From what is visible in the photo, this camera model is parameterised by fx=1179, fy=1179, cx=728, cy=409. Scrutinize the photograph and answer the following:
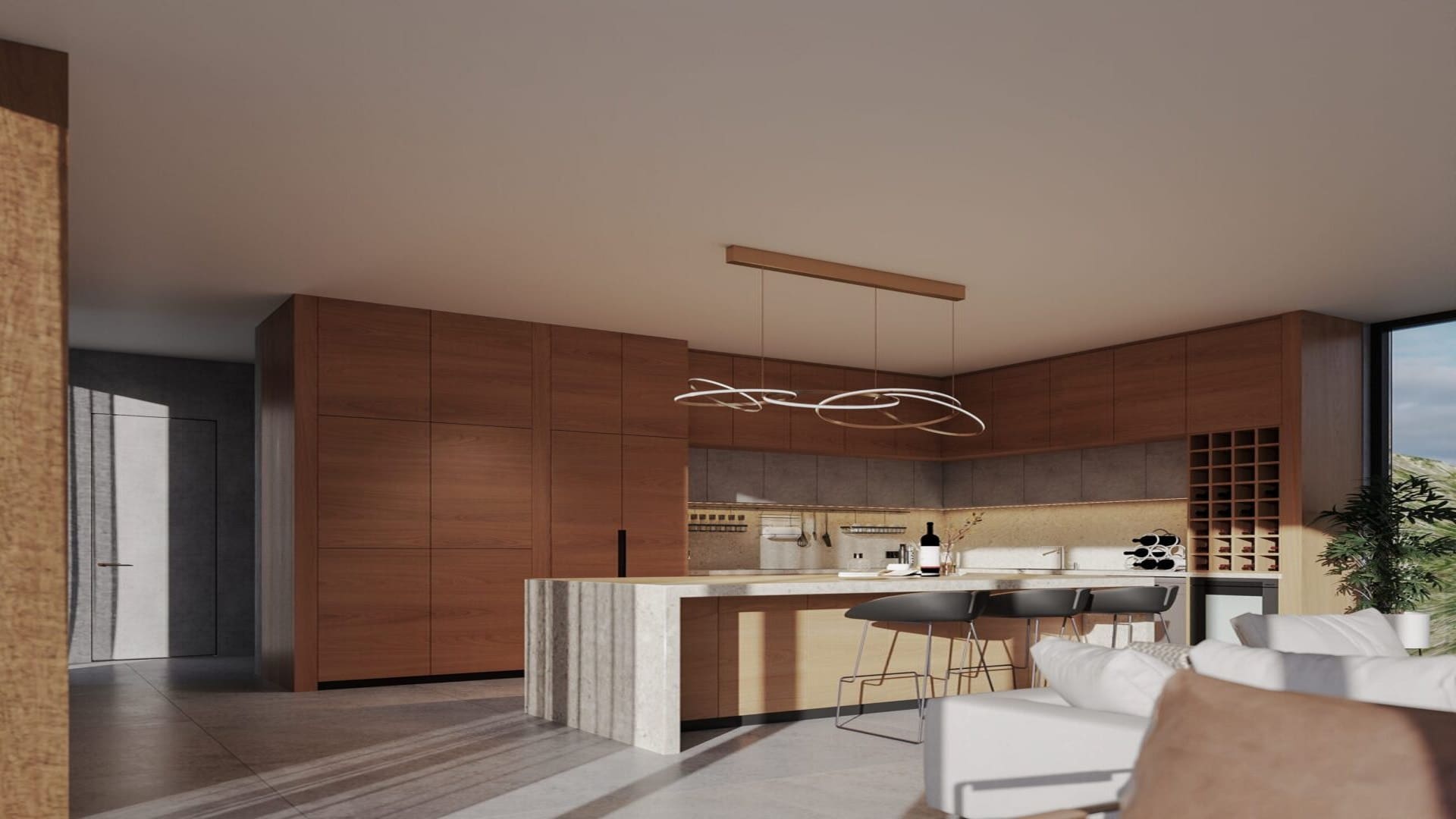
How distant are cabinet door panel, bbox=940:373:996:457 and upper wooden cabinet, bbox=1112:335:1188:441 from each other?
1514 mm

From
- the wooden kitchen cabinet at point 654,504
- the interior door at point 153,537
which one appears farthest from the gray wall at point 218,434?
the wooden kitchen cabinet at point 654,504

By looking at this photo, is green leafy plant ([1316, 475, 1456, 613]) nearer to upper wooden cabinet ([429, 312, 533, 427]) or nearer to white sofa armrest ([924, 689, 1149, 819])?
white sofa armrest ([924, 689, 1149, 819])

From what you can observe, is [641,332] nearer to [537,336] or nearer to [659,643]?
[537,336]

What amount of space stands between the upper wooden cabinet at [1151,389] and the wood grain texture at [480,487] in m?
4.61

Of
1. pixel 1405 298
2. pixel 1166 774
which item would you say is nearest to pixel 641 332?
pixel 1405 298

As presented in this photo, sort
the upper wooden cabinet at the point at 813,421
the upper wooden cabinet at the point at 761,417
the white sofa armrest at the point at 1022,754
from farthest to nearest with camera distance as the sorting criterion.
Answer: the upper wooden cabinet at the point at 813,421 < the upper wooden cabinet at the point at 761,417 < the white sofa armrest at the point at 1022,754

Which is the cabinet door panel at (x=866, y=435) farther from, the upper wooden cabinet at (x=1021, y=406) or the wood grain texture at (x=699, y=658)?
the wood grain texture at (x=699, y=658)

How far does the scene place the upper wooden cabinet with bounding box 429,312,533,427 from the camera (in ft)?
26.7

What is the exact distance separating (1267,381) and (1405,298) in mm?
980

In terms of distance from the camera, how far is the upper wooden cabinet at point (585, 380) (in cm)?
862

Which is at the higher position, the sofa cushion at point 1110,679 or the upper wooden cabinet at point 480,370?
the upper wooden cabinet at point 480,370

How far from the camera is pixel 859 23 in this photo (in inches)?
145

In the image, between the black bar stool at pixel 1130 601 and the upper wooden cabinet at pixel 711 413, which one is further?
the upper wooden cabinet at pixel 711 413

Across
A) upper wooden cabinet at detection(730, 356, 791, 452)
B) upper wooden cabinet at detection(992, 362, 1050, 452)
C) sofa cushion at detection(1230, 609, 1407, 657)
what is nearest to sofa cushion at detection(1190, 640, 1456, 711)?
sofa cushion at detection(1230, 609, 1407, 657)
